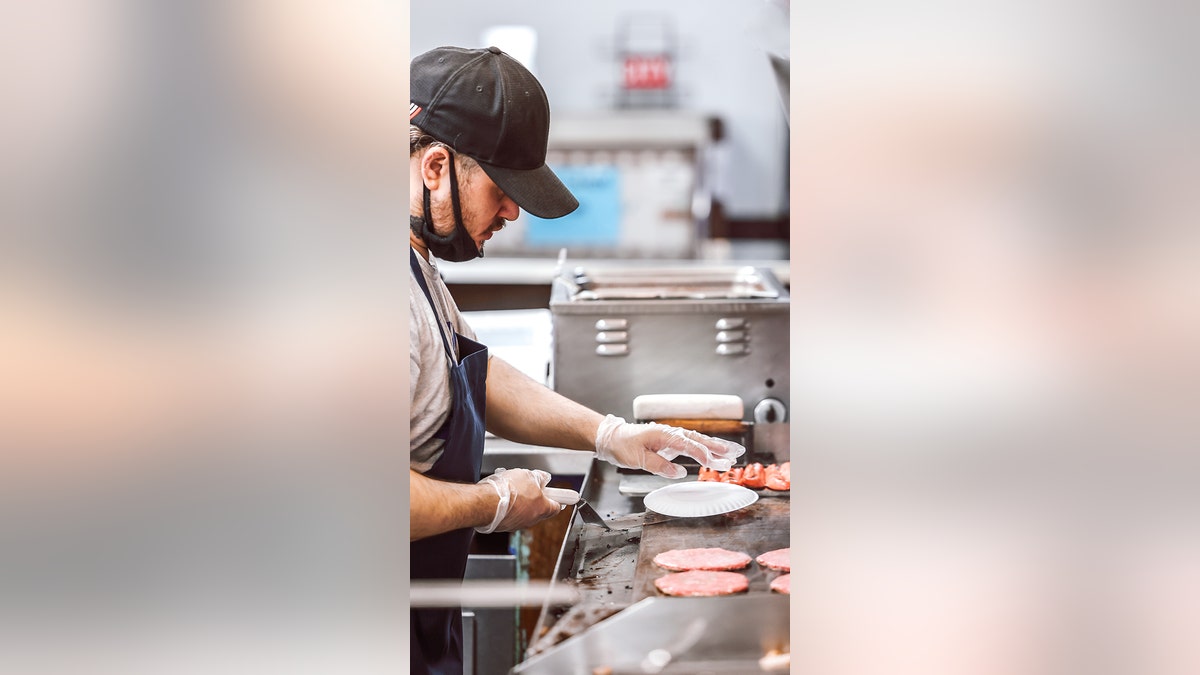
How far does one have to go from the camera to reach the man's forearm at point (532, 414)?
5.43 ft

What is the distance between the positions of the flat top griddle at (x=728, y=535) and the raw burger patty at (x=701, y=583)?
0.08ft

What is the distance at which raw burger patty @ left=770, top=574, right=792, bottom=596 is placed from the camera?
1.45 meters

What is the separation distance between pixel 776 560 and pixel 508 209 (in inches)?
29.0

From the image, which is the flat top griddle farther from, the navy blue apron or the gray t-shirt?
the gray t-shirt

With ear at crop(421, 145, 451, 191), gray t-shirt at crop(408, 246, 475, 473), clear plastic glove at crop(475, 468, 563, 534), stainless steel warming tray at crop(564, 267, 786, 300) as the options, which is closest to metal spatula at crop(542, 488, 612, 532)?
clear plastic glove at crop(475, 468, 563, 534)

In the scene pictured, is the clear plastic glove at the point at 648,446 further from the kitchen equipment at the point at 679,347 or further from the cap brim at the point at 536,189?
the cap brim at the point at 536,189

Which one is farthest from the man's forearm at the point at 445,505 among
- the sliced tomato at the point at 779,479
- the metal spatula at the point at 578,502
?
the sliced tomato at the point at 779,479

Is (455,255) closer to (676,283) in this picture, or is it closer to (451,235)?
(451,235)

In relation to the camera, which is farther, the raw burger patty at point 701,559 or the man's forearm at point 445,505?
the raw burger patty at point 701,559
